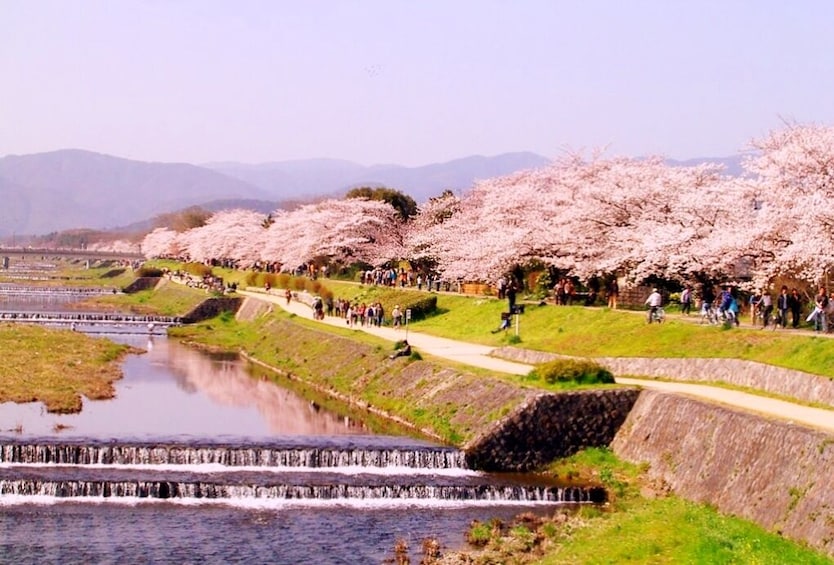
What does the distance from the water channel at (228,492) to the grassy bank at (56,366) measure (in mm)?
3661

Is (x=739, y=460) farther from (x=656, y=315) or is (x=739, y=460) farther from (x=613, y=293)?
(x=613, y=293)

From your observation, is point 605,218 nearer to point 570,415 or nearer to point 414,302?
point 414,302

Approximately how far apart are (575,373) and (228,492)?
40.9 feet

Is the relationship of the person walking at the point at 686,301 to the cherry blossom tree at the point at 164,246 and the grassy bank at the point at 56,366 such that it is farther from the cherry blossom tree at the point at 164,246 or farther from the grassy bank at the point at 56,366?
the cherry blossom tree at the point at 164,246

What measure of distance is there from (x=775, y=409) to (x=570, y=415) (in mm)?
7002

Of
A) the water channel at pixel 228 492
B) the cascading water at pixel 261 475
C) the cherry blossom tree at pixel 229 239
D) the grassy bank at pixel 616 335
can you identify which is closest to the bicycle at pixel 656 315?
the grassy bank at pixel 616 335

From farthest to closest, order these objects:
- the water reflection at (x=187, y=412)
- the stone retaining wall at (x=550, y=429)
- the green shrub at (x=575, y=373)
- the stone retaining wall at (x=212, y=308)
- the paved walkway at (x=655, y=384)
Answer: the stone retaining wall at (x=212, y=308), the water reflection at (x=187, y=412), the green shrub at (x=575, y=373), the stone retaining wall at (x=550, y=429), the paved walkway at (x=655, y=384)

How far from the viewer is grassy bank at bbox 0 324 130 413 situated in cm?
4616

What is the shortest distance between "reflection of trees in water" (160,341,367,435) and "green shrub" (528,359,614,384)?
23.8 ft

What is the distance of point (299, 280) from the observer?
312 ft

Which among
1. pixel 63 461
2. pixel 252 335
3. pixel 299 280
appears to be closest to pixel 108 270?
pixel 299 280

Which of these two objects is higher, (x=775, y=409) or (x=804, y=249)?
(x=804, y=249)

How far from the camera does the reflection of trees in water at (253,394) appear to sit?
41750 mm

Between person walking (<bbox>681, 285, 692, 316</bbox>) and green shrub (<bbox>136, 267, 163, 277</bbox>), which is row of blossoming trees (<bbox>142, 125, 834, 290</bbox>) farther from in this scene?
green shrub (<bbox>136, 267, 163, 277</bbox>)
